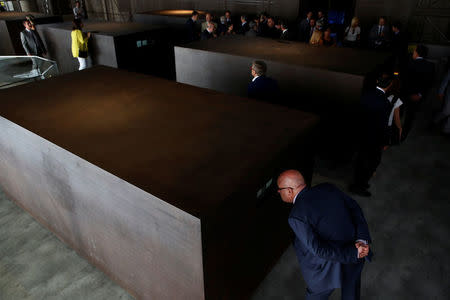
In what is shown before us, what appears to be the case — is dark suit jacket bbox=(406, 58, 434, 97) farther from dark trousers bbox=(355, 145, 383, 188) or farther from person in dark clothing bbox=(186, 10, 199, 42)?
person in dark clothing bbox=(186, 10, 199, 42)

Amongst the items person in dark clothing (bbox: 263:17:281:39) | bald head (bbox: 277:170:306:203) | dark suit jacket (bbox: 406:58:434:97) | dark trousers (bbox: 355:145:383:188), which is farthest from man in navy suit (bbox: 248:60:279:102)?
person in dark clothing (bbox: 263:17:281:39)

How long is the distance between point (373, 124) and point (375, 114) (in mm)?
120

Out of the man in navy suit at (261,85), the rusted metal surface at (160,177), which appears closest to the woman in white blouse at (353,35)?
the man in navy suit at (261,85)

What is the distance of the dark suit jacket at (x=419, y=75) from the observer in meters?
5.01

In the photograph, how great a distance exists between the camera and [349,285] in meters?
2.36

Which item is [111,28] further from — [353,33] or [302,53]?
[353,33]

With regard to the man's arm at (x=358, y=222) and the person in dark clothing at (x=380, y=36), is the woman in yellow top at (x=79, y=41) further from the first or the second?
the person in dark clothing at (x=380, y=36)

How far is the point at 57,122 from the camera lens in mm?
3000

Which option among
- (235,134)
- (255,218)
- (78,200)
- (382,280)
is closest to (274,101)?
(235,134)

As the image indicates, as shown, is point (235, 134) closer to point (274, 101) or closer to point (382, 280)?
point (274, 101)

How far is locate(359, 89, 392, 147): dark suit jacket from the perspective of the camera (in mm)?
3713

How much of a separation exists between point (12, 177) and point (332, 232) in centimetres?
345

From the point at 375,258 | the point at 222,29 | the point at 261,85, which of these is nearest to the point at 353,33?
the point at 222,29

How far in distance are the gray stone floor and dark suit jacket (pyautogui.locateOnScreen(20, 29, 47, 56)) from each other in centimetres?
488
